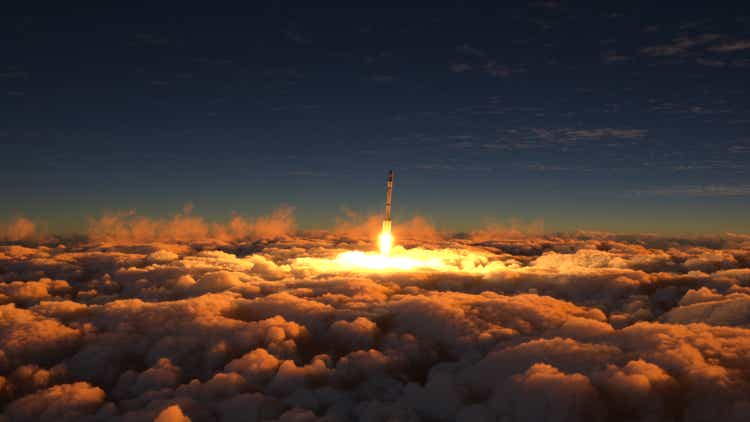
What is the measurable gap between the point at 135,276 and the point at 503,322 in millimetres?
87643

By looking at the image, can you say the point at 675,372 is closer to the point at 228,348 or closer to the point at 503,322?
the point at 503,322

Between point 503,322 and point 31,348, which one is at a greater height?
point 503,322

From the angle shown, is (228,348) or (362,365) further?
(228,348)

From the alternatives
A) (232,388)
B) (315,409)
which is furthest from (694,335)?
(232,388)

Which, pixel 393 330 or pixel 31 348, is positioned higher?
pixel 393 330

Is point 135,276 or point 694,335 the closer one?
point 694,335

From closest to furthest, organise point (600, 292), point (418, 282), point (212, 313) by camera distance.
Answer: point (212, 313) → point (600, 292) → point (418, 282)

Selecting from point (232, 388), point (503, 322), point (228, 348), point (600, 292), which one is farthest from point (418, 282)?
point (232, 388)

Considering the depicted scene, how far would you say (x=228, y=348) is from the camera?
1473 inches

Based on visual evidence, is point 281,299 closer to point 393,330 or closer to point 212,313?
point 212,313

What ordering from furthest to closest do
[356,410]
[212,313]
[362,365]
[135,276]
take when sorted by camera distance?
[135,276]
[212,313]
[362,365]
[356,410]

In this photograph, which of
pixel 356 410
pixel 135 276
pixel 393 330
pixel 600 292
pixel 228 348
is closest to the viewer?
pixel 356 410

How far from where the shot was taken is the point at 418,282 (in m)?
78.3

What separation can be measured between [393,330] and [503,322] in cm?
1043
